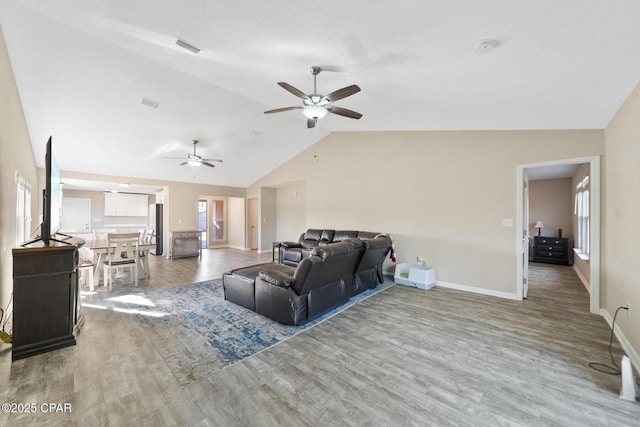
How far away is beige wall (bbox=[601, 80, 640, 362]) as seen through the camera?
7.94 feet

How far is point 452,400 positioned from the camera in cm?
190

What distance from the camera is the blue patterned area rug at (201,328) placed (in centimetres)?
240

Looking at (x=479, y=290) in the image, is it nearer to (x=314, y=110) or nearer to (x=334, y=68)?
(x=314, y=110)

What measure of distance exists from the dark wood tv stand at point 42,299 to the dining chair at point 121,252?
219 centimetres

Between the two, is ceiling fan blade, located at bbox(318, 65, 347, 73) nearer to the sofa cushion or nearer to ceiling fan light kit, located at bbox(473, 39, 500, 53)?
ceiling fan light kit, located at bbox(473, 39, 500, 53)

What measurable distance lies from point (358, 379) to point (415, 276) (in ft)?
10.2

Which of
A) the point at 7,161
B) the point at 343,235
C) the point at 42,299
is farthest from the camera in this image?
the point at 343,235

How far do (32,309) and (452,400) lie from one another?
147 inches

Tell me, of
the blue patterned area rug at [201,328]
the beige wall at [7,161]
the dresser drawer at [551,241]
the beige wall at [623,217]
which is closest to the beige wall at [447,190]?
the beige wall at [623,217]

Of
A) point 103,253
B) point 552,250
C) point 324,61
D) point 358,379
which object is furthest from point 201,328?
point 552,250

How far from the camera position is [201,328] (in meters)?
3.05

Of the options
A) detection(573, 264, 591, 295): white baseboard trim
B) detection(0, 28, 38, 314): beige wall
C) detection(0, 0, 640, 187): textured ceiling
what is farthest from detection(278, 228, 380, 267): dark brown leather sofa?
detection(0, 28, 38, 314): beige wall

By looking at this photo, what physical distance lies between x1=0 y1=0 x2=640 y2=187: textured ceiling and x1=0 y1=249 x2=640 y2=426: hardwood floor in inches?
101

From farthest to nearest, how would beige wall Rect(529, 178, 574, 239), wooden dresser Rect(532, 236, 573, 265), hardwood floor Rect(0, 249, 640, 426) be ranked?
1. beige wall Rect(529, 178, 574, 239)
2. wooden dresser Rect(532, 236, 573, 265)
3. hardwood floor Rect(0, 249, 640, 426)
